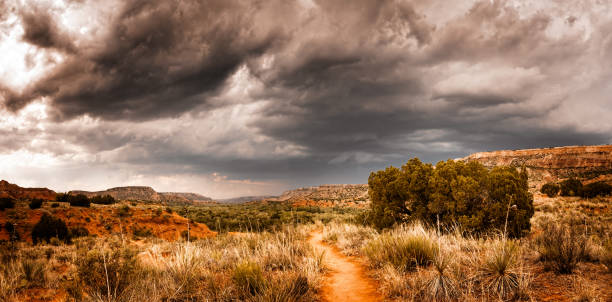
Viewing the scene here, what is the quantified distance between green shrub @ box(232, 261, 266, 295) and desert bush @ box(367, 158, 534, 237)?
725 cm

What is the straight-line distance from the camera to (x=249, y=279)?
5.20m

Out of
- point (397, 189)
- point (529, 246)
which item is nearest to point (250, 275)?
point (529, 246)

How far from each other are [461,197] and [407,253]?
496 cm

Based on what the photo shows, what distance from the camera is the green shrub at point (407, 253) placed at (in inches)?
238

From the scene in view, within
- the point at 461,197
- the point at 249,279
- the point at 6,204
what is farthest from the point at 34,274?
the point at 6,204

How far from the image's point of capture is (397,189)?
38.1ft

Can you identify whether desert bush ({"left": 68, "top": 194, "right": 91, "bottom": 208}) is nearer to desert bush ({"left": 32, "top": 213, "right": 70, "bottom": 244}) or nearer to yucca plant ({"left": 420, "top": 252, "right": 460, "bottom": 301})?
desert bush ({"left": 32, "top": 213, "right": 70, "bottom": 244})

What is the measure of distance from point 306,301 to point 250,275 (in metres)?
1.20

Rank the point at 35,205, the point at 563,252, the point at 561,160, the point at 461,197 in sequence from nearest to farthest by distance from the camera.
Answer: the point at 563,252 < the point at 461,197 < the point at 35,205 < the point at 561,160

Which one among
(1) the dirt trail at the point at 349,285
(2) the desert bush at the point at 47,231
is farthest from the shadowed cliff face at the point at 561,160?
(2) the desert bush at the point at 47,231

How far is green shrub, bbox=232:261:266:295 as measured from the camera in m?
5.06

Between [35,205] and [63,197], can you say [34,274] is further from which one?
[63,197]

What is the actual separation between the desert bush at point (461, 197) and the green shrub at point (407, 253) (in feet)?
12.3

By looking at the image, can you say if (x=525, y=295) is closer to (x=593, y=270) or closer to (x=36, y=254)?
(x=593, y=270)
